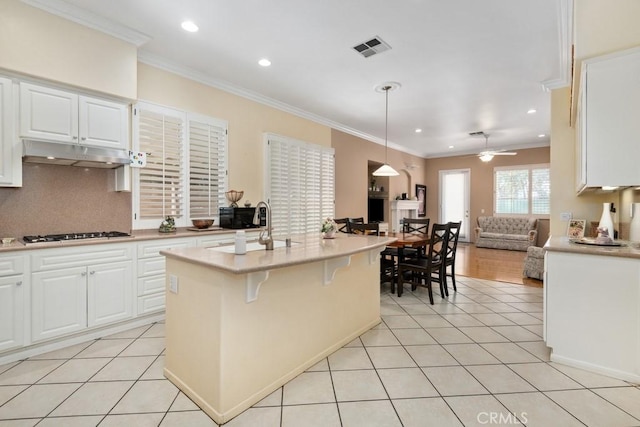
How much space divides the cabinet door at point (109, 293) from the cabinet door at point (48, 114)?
→ 125cm

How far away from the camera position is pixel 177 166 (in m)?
3.75

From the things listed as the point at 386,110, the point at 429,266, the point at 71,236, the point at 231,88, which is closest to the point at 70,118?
the point at 71,236

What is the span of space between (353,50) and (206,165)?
235 cm

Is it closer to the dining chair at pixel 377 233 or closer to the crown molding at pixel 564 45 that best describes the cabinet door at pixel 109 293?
the dining chair at pixel 377 233

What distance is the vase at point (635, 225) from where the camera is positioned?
8.79ft

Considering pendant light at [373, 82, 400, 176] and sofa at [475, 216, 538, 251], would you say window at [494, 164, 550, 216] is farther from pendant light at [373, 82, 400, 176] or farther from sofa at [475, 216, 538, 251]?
pendant light at [373, 82, 400, 176]

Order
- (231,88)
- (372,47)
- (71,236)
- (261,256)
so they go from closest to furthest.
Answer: (261,256) → (71,236) → (372,47) → (231,88)

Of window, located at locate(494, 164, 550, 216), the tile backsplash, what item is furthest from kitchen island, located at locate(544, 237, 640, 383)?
window, located at locate(494, 164, 550, 216)

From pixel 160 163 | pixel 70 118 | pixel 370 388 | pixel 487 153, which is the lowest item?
pixel 370 388

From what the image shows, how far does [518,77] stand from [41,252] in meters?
5.61

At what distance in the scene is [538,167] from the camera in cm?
829

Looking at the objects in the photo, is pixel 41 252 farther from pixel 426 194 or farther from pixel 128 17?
pixel 426 194

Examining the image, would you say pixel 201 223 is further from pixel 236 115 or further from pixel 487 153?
pixel 487 153

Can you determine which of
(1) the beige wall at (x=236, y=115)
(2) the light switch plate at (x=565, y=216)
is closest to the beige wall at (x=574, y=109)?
(2) the light switch plate at (x=565, y=216)
